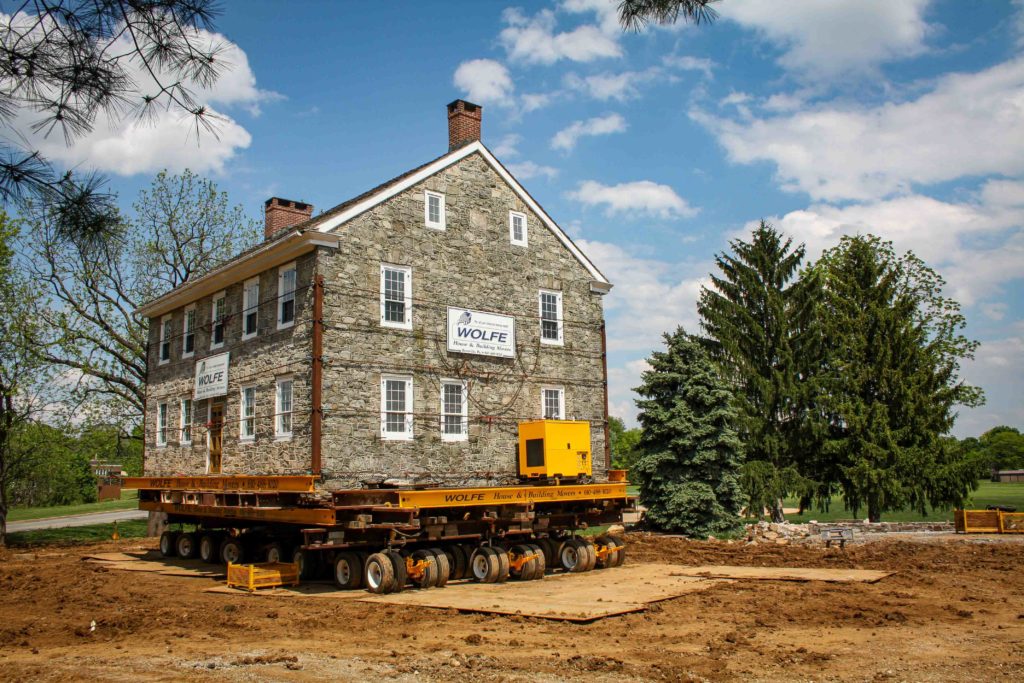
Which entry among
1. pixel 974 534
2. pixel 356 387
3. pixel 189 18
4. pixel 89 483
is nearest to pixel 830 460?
pixel 974 534

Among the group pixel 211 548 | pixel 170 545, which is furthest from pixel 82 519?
pixel 211 548

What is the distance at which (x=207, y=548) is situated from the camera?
22562 mm

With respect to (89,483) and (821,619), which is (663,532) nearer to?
(821,619)

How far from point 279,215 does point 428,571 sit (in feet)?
50.7

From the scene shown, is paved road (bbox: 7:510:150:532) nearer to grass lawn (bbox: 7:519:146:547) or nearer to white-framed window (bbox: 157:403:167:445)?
grass lawn (bbox: 7:519:146:547)

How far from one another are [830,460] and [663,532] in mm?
9907

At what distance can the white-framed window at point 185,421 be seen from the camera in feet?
79.4

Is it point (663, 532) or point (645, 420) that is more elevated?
point (645, 420)

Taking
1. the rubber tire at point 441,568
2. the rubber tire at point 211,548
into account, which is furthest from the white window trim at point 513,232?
the rubber tire at point 211,548

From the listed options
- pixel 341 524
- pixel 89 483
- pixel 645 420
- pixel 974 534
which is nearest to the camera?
pixel 341 524

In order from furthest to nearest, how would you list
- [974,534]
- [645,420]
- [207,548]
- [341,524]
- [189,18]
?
[645,420], [974,534], [207,548], [341,524], [189,18]

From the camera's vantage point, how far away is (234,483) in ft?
61.6

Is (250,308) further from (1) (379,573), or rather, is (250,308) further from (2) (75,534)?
(2) (75,534)

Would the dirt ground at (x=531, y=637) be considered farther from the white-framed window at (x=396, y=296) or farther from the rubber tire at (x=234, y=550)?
the white-framed window at (x=396, y=296)
